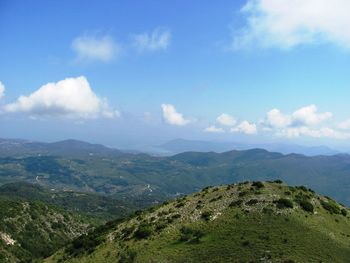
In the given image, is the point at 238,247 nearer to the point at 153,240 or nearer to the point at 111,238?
the point at 153,240

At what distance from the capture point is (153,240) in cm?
7612

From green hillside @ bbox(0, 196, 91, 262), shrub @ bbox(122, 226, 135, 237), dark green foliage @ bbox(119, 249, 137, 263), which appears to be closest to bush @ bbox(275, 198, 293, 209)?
dark green foliage @ bbox(119, 249, 137, 263)

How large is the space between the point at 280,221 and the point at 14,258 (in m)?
69.0

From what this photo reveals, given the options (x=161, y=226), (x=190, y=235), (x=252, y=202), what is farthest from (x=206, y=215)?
(x=252, y=202)

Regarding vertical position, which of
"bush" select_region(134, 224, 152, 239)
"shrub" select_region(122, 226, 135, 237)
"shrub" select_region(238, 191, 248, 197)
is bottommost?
"shrub" select_region(122, 226, 135, 237)

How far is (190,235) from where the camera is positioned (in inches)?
2916

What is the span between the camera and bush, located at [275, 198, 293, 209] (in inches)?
3159

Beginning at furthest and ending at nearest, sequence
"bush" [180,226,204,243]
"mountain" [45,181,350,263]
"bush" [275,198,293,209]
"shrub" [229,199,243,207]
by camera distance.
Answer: "shrub" [229,199,243,207], "bush" [275,198,293,209], "bush" [180,226,204,243], "mountain" [45,181,350,263]

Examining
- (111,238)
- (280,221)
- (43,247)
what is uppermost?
(280,221)

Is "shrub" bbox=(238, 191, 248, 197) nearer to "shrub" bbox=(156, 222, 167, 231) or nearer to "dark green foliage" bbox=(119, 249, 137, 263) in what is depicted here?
"shrub" bbox=(156, 222, 167, 231)

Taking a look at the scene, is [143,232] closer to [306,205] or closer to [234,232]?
[234,232]

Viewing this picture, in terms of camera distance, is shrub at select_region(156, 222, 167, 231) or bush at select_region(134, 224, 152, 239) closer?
bush at select_region(134, 224, 152, 239)

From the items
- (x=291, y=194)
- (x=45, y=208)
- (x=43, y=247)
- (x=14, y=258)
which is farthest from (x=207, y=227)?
(x=45, y=208)

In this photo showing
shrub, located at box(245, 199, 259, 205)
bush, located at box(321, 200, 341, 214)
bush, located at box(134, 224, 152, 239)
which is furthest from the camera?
bush, located at box(321, 200, 341, 214)
